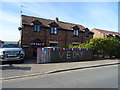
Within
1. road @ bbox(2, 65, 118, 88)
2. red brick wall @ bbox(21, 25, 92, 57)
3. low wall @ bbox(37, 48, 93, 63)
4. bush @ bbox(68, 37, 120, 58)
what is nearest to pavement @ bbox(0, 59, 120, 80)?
road @ bbox(2, 65, 118, 88)

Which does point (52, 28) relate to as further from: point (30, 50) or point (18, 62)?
point (18, 62)

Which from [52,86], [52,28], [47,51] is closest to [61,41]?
[52,28]

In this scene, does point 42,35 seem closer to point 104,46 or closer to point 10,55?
point 10,55

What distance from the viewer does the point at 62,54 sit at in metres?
13.4

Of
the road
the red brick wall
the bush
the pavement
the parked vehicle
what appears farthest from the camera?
the red brick wall

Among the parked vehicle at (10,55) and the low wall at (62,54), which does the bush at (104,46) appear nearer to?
the low wall at (62,54)

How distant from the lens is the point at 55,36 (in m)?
19.9

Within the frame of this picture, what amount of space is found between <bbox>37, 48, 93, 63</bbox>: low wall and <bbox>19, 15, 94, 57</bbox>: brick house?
5985mm

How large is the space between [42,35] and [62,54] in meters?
6.77

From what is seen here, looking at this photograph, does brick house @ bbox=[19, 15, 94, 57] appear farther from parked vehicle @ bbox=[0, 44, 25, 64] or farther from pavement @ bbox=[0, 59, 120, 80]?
pavement @ bbox=[0, 59, 120, 80]

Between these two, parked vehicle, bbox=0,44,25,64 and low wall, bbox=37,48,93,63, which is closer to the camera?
parked vehicle, bbox=0,44,25,64

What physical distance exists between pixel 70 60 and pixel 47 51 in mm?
3308

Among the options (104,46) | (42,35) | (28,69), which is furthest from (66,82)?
(42,35)

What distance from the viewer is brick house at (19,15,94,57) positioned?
17.6 meters
